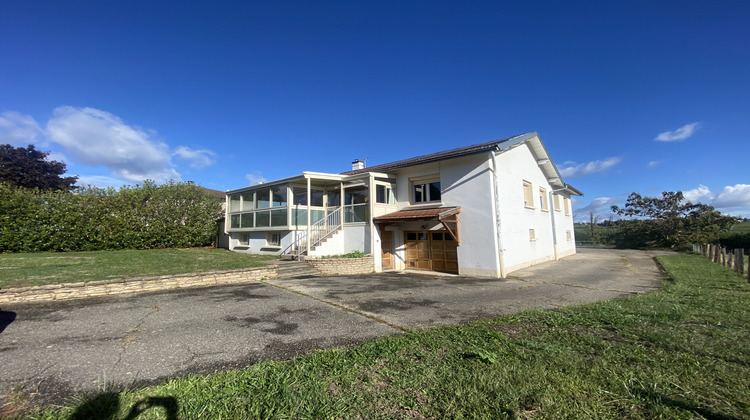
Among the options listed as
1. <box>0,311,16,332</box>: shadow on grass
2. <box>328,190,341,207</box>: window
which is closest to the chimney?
<box>328,190,341,207</box>: window

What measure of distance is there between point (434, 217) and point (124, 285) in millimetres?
10332

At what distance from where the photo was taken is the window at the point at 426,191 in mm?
14711

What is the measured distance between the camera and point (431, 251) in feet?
48.5

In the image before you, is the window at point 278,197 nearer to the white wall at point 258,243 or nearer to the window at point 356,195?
the white wall at point 258,243

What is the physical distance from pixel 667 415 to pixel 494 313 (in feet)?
12.8

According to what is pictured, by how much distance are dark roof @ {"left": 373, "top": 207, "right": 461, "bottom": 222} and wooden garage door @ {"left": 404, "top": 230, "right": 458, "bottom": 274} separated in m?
1.35

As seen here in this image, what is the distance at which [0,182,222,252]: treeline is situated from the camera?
48.9 feet

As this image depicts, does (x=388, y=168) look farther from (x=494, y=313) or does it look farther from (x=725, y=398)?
(x=725, y=398)

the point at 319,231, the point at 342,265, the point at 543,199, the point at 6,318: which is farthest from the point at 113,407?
the point at 543,199

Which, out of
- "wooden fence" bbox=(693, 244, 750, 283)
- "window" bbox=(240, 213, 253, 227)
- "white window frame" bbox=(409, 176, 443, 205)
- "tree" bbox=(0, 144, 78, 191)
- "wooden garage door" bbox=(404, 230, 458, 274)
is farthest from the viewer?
"tree" bbox=(0, 144, 78, 191)

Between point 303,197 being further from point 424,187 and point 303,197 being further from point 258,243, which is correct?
point 424,187

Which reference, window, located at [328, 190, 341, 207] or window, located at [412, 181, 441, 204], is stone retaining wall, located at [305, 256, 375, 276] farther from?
window, located at [328, 190, 341, 207]

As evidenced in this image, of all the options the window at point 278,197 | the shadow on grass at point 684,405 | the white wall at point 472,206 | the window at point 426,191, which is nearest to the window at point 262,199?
the window at point 278,197

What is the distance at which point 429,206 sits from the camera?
568 inches
